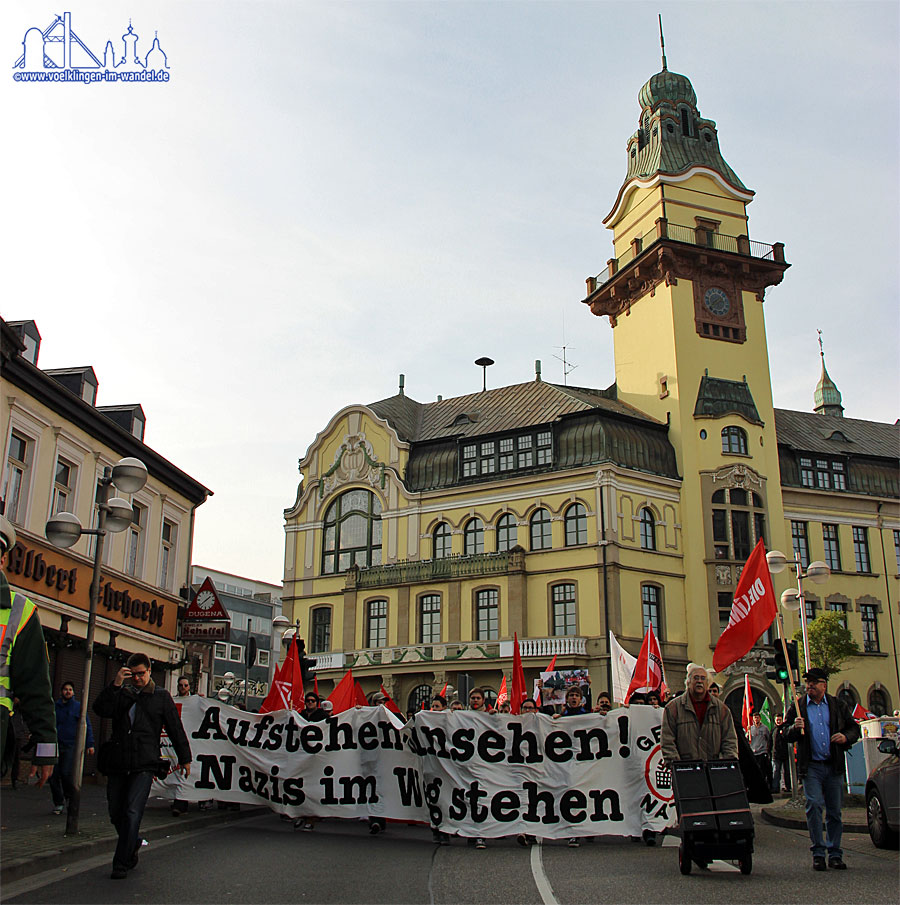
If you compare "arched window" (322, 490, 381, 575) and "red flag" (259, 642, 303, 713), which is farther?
"arched window" (322, 490, 381, 575)

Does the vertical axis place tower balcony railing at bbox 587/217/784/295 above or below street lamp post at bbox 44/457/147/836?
above

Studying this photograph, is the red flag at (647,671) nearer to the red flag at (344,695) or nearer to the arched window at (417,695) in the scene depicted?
the red flag at (344,695)

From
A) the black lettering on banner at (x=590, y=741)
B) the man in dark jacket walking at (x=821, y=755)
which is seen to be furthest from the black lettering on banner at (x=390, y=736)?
the man in dark jacket walking at (x=821, y=755)

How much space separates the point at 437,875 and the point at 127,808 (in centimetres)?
281

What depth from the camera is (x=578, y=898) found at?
8.00 m

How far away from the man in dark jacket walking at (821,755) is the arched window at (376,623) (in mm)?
37078

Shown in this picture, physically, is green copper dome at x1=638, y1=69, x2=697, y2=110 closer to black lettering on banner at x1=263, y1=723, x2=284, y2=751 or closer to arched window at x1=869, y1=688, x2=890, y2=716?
arched window at x1=869, y1=688, x2=890, y2=716

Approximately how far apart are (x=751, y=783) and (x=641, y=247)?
139 ft

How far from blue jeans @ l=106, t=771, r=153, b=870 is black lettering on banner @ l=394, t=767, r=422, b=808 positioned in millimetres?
4418

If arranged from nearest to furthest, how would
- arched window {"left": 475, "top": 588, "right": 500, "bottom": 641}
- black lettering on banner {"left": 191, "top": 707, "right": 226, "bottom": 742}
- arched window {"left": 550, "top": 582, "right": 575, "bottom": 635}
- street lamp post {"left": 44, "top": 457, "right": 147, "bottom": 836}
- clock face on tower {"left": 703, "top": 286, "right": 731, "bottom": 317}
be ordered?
street lamp post {"left": 44, "top": 457, "right": 147, "bottom": 836} → black lettering on banner {"left": 191, "top": 707, "right": 226, "bottom": 742} → arched window {"left": 550, "top": 582, "right": 575, "bottom": 635} → arched window {"left": 475, "top": 588, "right": 500, "bottom": 641} → clock face on tower {"left": 703, "top": 286, "right": 731, "bottom": 317}

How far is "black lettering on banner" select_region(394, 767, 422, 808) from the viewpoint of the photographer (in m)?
12.8

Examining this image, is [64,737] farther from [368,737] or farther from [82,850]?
[82,850]

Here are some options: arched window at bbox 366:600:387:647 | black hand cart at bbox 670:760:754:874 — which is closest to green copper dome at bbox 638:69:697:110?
arched window at bbox 366:600:387:647

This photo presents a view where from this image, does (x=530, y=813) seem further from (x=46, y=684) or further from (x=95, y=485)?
(x=95, y=485)
